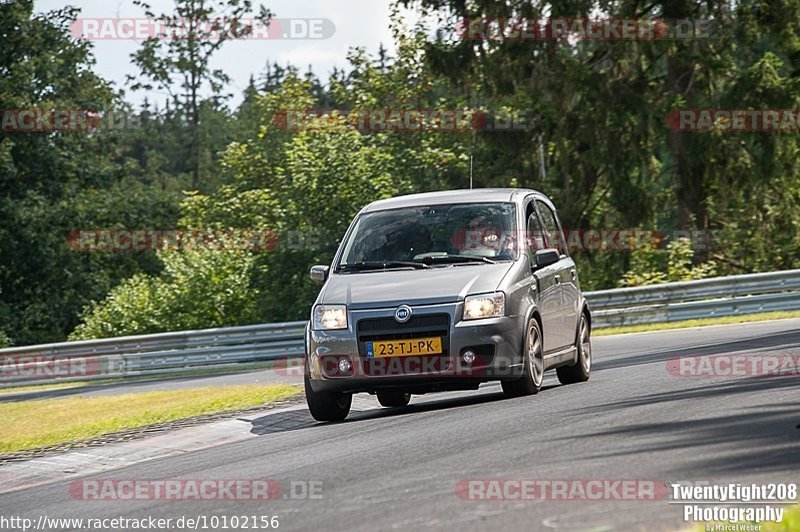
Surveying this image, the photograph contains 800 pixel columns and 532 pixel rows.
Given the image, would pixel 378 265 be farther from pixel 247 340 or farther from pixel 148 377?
pixel 148 377

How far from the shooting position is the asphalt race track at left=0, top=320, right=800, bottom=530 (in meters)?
6.66

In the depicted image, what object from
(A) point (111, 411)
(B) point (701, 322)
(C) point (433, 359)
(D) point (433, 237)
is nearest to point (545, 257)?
(D) point (433, 237)

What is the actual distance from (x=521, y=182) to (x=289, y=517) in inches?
1359

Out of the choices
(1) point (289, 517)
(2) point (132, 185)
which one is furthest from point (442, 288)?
(2) point (132, 185)

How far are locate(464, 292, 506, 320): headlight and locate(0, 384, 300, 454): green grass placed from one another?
4.36 m

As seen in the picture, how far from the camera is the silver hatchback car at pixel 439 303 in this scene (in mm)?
11625

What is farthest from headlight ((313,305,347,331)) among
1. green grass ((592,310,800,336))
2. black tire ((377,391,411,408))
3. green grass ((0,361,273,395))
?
green grass ((0,361,273,395))

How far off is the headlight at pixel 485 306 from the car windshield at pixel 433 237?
0.72m

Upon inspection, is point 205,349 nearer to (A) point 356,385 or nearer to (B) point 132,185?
(A) point 356,385

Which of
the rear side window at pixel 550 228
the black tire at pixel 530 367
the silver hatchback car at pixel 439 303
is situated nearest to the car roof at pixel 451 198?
the silver hatchback car at pixel 439 303

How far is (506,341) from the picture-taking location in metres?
11.7

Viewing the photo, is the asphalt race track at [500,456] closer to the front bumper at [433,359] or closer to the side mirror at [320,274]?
the front bumper at [433,359]

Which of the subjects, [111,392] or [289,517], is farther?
[111,392]

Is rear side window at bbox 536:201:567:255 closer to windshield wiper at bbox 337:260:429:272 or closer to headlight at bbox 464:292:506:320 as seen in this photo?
windshield wiper at bbox 337:260:429:272
